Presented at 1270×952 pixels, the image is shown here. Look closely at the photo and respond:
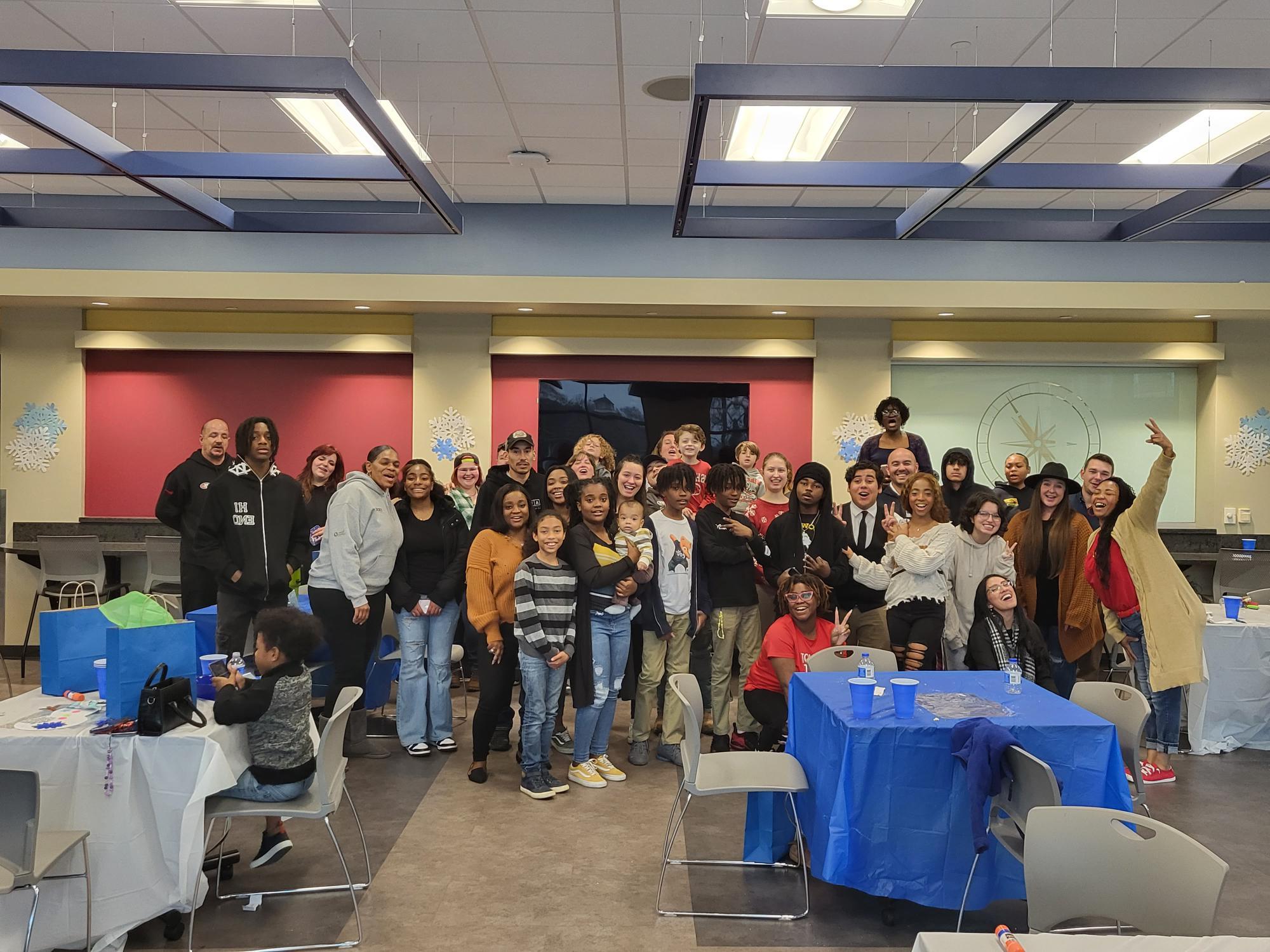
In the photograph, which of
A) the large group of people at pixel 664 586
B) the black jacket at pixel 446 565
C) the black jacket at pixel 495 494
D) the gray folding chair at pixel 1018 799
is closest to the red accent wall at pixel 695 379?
the black jacket at pixel 495 494

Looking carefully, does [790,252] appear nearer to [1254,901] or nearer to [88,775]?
[1254,901]

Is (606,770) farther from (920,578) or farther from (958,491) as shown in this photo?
(958,491)

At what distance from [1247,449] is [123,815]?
8365mm

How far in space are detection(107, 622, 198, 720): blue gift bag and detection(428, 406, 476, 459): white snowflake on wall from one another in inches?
183

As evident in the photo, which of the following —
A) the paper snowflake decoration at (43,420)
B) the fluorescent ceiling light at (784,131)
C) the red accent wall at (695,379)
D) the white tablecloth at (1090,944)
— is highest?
the fluorescent ceiling light at (784,131)

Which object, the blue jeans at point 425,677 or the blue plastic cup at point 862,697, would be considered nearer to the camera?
the blue plastic cup at point 862,697

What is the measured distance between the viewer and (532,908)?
3.53 m

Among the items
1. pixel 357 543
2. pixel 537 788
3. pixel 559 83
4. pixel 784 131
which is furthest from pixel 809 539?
pixel 559 83

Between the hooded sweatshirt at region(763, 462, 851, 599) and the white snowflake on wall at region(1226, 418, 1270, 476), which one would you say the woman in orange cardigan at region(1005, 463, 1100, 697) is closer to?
the hooded sweatshirt at region(763, 462, 851, 599)

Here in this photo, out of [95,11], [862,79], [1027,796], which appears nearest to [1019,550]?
[1027,796]

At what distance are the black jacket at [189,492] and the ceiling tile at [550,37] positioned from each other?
9.03ft

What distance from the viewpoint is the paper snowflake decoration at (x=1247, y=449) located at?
26.6ft

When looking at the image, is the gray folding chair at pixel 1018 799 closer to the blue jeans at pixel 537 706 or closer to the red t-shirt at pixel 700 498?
the blue jeans at pixel 537 706

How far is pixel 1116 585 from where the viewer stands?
511cm
